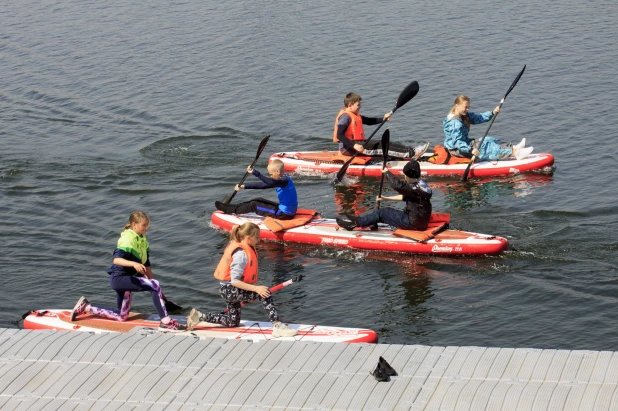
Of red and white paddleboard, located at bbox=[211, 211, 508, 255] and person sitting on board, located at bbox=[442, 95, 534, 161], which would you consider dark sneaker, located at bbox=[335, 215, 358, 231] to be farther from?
person sitting on board, located at bbox=[442, 95, 534, 161]

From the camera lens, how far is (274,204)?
15.9 meters

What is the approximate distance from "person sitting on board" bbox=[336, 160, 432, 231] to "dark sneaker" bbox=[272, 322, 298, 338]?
378cm

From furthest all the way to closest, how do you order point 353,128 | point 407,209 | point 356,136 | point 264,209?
1. point 356,136
2. point 353,128
3. point 264,209
4. point 407,209

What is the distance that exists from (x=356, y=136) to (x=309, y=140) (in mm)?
2783

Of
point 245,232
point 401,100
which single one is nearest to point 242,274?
point 245,232

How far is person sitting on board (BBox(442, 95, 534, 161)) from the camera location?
1820 centimetres

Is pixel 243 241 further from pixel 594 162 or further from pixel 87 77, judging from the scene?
pixel 87 77

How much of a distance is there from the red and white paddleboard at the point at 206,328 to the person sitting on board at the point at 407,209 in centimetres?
332

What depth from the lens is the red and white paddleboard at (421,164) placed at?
721 inches

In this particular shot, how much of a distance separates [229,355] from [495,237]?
6276mm

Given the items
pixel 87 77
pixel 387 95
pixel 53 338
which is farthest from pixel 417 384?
pixel 87 77

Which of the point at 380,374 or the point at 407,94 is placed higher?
the point at 407,94

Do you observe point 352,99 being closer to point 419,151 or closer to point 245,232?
point 419,151

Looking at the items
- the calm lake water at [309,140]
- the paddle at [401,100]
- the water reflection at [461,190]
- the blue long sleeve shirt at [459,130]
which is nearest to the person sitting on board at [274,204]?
the calm lake water at [309,140]
